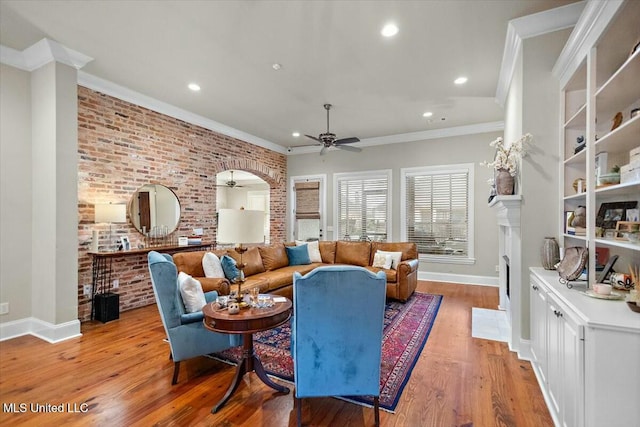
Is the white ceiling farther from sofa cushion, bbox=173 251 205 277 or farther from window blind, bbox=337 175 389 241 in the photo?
sofa cushion, bbox=173 251 205 277

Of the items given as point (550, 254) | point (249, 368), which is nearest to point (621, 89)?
point (550, 254)

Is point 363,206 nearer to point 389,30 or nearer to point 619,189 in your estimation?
point 389,30

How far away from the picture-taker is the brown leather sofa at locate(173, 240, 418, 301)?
3.70m

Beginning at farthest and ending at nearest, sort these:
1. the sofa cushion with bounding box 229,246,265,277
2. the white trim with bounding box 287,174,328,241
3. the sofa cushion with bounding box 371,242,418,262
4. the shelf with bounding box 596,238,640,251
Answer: the white trim with bounding box 287,174,328,241 < the sofa cushion with bounding box 371,242,418,262 < the sofa cushion with bounding box 229,246,265,277 < the shelf with bounding box 596,238,640,251

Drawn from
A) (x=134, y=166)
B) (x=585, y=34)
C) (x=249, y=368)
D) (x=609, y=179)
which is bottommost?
(x=249, y=368)

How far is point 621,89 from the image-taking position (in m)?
1.90

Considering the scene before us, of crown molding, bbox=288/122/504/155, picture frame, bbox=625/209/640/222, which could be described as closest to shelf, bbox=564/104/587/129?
picture frame, bbox=625/209/640/222

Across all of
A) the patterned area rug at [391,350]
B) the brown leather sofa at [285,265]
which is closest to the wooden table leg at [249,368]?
the patterned area rug at [391,350]

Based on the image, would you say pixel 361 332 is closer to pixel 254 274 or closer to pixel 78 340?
pixel 254 274

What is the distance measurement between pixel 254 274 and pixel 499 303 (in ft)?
12.3

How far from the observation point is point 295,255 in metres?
5.38

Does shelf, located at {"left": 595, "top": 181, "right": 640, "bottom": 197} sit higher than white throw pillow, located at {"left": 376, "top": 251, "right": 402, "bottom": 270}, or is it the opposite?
shelf, located at {"left": 595, "top": 181, "right": 640, "bottom": 197}

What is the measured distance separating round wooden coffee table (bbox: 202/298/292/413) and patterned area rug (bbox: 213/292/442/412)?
0.32 metres

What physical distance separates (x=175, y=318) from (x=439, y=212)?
534 centimetres
